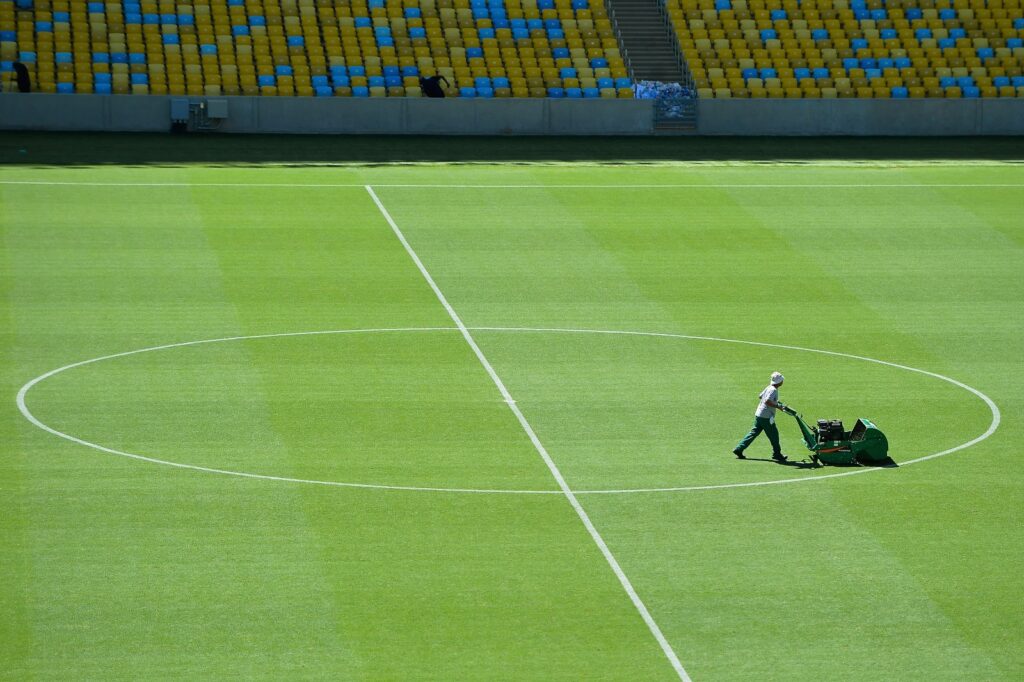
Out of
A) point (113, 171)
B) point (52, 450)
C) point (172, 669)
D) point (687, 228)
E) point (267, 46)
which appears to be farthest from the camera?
point (267, 46)

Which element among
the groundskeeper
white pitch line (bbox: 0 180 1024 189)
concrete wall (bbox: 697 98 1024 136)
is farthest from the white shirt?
concrete wall (bbox: 697 98 1024 136)

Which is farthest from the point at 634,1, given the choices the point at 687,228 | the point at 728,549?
the point at 728,549

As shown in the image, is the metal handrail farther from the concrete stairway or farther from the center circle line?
the center circle line

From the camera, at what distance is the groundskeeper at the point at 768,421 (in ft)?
68.1

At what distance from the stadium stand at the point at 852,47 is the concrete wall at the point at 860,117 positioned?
1111 mm

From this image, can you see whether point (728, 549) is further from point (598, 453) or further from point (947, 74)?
point (947, 74)

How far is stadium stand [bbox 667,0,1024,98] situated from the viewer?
52.1 m

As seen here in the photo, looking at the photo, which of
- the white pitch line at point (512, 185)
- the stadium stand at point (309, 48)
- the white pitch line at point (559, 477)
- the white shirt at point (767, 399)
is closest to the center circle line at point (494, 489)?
the white pitch line at point (559, 477)

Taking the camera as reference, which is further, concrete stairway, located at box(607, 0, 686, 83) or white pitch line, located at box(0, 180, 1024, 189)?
concrete stairway, located at box(607, 0, 686, 83)

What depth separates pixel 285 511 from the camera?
1986 centimetres

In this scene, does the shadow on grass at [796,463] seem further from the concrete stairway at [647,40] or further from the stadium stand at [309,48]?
the concrete stairway at [647,40]

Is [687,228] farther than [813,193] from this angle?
No

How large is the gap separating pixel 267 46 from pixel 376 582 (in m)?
35.1

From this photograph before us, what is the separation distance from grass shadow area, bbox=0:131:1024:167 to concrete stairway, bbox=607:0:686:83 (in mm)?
3573
